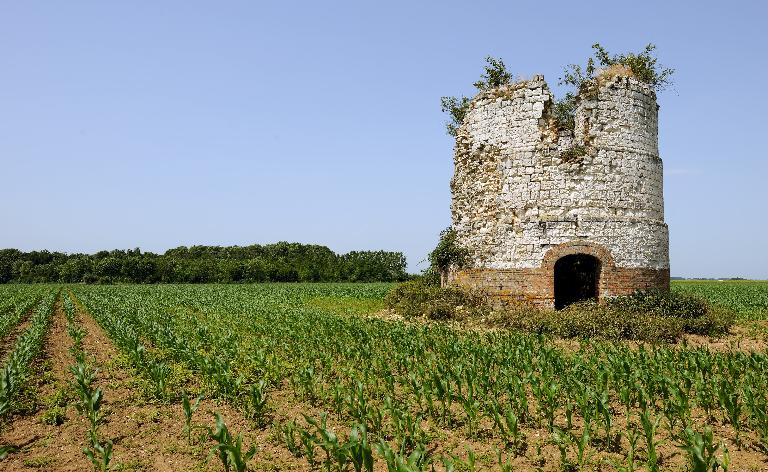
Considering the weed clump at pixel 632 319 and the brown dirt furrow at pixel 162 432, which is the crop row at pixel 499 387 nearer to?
the brown dirt furrow at pixel 162 432

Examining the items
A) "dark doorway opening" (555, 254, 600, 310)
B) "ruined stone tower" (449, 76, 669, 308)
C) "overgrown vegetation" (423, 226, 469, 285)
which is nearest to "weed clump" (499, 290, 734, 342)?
"ruined stone tower" (449, 76, 669, 308)

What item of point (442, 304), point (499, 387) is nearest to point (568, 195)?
point (442, 304)

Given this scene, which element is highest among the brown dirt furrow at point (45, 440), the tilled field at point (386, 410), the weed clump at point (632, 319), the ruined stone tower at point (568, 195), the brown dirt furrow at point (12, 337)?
the ruined stone tower at point (568, 195)

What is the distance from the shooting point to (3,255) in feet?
267

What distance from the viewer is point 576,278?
55.7ft

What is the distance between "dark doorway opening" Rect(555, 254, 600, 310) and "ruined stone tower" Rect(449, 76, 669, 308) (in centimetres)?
16

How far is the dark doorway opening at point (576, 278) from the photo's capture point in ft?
50.4

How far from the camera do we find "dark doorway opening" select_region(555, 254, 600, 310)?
1537cm

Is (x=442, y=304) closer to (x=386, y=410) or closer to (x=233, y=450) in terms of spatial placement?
(x=386, y=410)

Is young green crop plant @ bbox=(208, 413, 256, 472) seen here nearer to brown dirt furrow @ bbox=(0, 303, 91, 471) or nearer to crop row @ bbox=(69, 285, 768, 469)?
crop row @ bbox=(69, 285, 768, 469)

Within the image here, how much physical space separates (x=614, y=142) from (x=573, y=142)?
3.72 ft

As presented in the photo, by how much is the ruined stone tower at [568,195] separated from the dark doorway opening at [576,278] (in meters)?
0.16

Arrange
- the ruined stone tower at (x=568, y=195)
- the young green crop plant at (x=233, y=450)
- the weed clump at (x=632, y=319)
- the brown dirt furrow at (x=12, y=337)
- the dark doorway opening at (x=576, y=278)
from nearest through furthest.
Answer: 1. the young green crop plant at (x=233, y=450)
2. the weed clump at (x=632, y=319)
3. the brown dirt furrow at (x=12, y=337)
4. the ruined stone tower at (x=568, y=195)
5. the dark doorway opening at (x=576, y=278)

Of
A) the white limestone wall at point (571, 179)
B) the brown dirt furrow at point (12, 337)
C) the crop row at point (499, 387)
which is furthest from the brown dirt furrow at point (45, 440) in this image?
the white limestone wall at point (571, 179)
